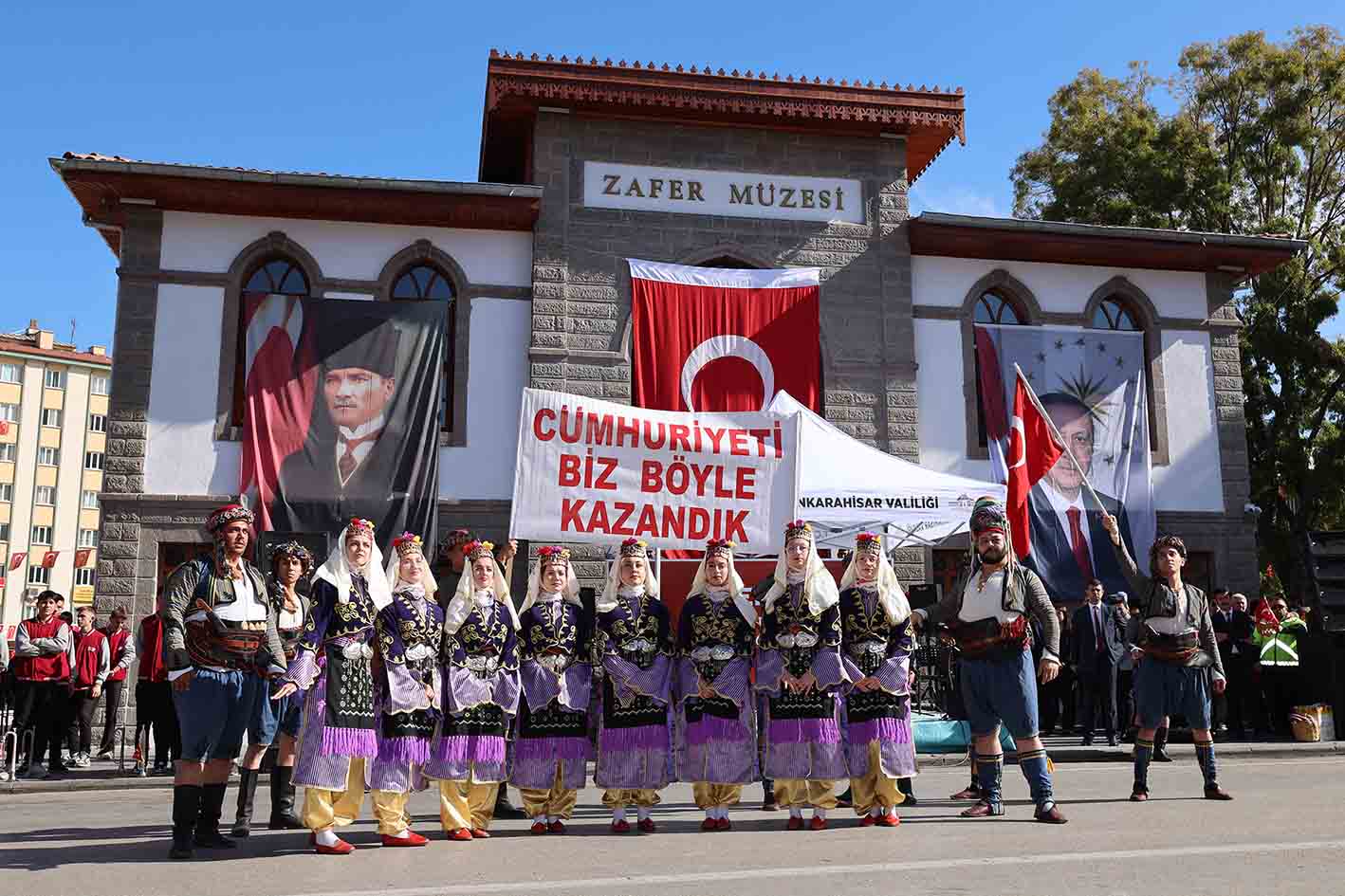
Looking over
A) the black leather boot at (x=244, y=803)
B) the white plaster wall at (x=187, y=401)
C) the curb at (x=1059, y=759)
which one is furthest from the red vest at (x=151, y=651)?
the black leather boot at (x=244, y=803)

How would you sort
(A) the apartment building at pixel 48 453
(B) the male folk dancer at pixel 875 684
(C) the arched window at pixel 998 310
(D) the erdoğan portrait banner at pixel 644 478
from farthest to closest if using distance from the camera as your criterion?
(A) the apartment building at pixel 48 453 < (C) the arched window at pixel 998 310 < (D) the erdoğan portrait banner at pixel 644 478 < (B) the male folk dancer at pixel 875 684

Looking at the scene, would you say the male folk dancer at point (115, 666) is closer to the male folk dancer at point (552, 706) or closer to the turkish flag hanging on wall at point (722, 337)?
the turkish flag hanging on wall at point (722, 337)

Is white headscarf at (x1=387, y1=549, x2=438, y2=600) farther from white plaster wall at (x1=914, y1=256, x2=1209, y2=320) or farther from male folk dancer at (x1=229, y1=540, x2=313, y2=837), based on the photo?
white plaster wall at (x1=914, y1=256, x2=1209, y2=320)

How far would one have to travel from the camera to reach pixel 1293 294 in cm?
2472

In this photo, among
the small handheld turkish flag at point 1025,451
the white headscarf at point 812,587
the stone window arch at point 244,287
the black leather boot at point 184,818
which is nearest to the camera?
the black leather boot at point 184,818

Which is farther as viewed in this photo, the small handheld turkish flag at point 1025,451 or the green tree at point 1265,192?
the green tree at point 1265,192

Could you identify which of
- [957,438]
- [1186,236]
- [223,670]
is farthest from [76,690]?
[1186,236]

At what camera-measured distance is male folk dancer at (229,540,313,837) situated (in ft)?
26.4

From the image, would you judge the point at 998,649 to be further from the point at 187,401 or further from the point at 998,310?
the point at 187,401

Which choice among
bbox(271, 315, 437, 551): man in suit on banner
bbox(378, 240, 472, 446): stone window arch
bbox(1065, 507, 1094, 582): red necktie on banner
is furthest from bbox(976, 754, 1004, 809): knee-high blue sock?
bbox(378, 240, 472, 446): stone window arch

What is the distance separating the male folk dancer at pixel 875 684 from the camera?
26.4 ft

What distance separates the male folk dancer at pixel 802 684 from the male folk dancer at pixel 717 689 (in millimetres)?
161

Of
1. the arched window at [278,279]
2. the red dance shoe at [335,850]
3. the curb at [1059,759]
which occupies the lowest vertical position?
the curb at [1059,759]

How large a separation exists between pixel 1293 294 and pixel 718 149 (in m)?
14.4
